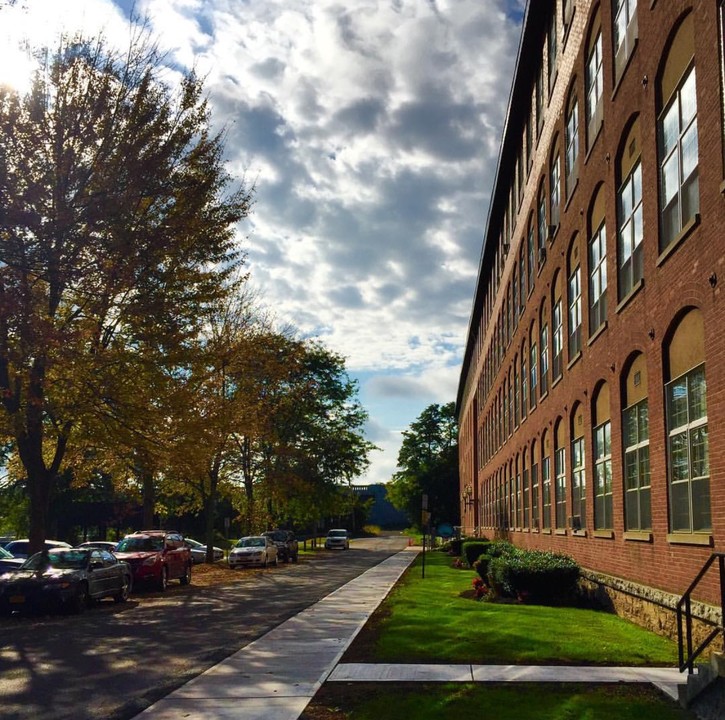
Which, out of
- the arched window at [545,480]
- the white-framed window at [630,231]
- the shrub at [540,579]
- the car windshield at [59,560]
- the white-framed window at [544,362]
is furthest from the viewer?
the white-framed window at [544,362]

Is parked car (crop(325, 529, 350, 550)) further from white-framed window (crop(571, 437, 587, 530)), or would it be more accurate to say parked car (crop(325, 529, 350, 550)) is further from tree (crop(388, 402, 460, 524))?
white-framed window (crop(571, 437, 587, 530))

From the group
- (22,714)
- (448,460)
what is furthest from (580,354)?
(448,460)

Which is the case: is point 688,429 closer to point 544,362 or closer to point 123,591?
point 544,362

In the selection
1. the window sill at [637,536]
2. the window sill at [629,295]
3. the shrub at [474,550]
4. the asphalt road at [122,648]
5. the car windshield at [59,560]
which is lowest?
the asphalt road at [122,648]

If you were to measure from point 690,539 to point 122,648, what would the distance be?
8369mm

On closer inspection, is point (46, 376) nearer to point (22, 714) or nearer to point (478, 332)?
point (22, 714)

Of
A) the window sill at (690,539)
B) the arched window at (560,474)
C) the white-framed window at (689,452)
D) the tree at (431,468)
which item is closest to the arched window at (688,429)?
the white-framed window at (689,452)

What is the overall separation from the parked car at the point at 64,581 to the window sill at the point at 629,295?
12400 millimetres

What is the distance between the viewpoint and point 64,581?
1873 cm

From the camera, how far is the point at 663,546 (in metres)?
13.2

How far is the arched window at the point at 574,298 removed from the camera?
20594 millimetres

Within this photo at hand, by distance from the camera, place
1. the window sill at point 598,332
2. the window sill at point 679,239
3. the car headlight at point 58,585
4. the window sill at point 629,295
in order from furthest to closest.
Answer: the car headlight at point 58,585, the window sill at point 598,332, the window sill at point 629,295, the window sill at point 679,239

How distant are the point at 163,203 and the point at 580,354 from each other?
1022 cm

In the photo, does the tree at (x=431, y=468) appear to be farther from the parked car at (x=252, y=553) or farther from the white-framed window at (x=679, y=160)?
the white-framed window at (x=679, y=160)
